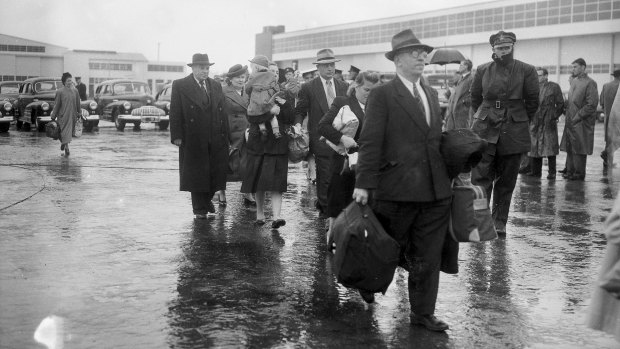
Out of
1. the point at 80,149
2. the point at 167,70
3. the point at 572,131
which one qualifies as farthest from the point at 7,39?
the point at 572,131

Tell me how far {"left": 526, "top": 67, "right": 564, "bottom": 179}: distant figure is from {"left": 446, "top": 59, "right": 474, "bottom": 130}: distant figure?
1.86 meters

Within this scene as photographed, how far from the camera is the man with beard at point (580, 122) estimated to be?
48.1 ft

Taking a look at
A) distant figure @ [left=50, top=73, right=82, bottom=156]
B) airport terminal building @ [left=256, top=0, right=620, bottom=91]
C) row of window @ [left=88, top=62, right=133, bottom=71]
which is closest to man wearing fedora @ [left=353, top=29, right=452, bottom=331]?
distant figure @ [left=50, top=73, right=82, bottom=156]

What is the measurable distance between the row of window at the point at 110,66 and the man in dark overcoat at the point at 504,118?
74.2 m

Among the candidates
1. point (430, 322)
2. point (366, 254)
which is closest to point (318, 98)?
point (366, 254)

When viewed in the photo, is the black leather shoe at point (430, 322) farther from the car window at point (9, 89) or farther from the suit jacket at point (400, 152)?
the car window at point (9, 89)

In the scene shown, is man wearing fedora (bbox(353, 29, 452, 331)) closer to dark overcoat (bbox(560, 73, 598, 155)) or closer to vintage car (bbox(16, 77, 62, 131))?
dark overcoat (bbox(560, 73, 598, 155))

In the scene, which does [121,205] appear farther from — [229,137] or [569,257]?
[569,257]

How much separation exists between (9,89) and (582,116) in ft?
82.3

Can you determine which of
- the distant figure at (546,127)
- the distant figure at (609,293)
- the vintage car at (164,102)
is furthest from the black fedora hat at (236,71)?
the vintage car at (164,102)

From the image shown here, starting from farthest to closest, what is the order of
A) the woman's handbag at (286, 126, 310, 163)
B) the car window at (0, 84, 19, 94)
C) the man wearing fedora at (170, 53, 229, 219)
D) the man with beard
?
the car window at (0, 84, 19, 94), the man with beard, the man wearing fedora at (170, 53, 229, 219), the woman's handbag at (286, 126, 310, 163)

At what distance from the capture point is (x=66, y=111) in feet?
62.8

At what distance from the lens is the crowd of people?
17.8 ft

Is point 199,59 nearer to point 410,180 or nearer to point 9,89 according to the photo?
point 410,180
